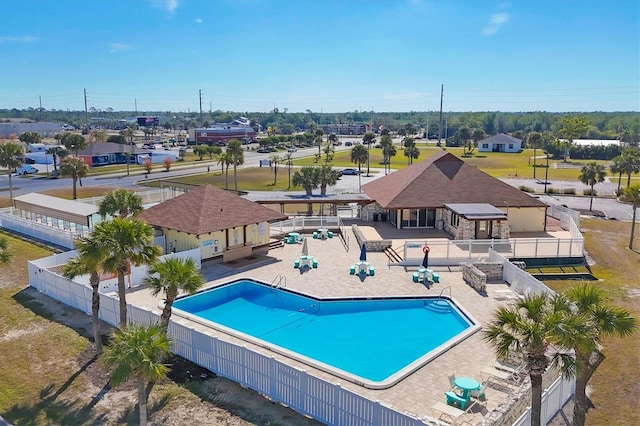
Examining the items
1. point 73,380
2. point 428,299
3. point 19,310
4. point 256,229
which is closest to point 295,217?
point 256,229

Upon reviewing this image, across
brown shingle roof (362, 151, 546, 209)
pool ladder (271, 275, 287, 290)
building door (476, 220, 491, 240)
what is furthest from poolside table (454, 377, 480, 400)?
brown shingle roof (362, 151, 546, 209)

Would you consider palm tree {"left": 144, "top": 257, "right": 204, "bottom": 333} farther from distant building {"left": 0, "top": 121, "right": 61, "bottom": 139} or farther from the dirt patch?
distant building {"left": 0, "top": 121, "right": 61, "bottom": 139}

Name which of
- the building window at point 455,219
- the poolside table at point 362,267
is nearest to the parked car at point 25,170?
the poolside table at point 362,267

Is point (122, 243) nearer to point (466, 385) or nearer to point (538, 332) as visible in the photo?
point (466, 385)

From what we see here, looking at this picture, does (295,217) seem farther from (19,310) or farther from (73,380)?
(73,380)

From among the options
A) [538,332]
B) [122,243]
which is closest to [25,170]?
[122,243]
